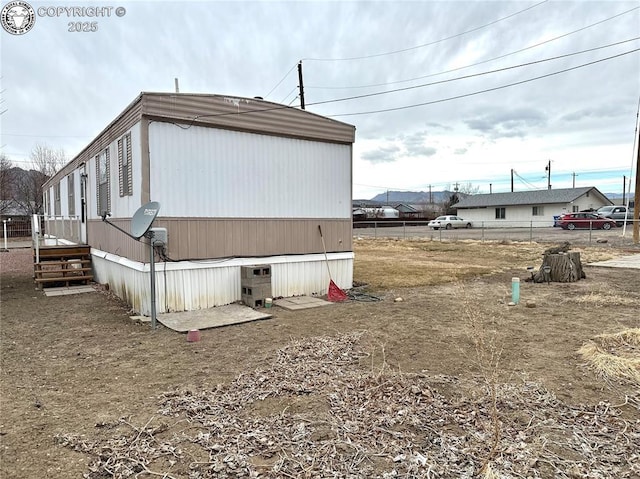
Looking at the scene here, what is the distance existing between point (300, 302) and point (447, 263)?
281 inches

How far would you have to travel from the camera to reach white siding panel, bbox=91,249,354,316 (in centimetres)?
636

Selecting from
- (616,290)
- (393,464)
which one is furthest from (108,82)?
(616,290)

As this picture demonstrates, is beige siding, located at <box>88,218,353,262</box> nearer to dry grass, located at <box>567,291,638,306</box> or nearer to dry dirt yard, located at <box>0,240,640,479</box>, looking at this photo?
dry dirt yard, located at <box>0,240,640,479</box>

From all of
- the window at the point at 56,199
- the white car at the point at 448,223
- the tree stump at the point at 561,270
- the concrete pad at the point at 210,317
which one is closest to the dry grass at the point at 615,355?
the concrete pad at the point at 210,317

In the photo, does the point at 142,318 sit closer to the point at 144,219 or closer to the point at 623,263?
the point at 144,219

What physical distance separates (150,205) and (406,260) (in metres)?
9.55

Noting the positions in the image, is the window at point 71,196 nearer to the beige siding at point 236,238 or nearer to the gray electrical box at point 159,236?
the beige siding at point 236,238

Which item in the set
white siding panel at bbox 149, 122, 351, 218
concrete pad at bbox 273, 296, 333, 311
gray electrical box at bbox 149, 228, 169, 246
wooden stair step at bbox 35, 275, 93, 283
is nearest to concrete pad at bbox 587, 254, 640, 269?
white siding panel at bbox 149, 122, 351, 218

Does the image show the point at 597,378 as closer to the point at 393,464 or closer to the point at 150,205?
the point at 393,464

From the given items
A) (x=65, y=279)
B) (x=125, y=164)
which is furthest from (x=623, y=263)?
(x=65, y=279)

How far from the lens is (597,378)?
12.1 ft

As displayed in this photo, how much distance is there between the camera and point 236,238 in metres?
7.02

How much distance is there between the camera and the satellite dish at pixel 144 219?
18.0 feet

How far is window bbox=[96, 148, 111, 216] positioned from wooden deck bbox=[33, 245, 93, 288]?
1.37m
